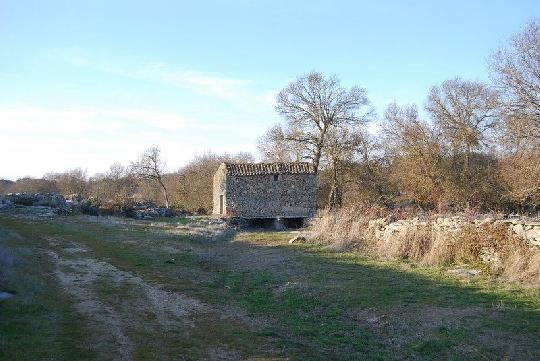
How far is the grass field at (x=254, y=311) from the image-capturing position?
7242mm

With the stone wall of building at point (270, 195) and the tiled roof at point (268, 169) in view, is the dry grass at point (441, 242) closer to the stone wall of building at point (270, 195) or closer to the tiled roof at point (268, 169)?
the stone wall of building at point (270, 195)

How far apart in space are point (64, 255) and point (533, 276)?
48.2 ft

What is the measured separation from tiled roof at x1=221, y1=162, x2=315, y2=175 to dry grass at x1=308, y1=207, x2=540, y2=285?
14362mm

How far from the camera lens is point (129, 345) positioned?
7238 millimetres

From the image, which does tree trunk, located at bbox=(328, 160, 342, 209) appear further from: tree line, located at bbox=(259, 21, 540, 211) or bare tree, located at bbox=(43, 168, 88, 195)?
bare tree, located at bbox=(43, 168, 88, 195)

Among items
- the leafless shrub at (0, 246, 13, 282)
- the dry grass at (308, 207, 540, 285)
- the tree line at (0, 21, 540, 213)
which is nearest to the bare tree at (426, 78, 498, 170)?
the tree line at (0, 21, 540, 213)

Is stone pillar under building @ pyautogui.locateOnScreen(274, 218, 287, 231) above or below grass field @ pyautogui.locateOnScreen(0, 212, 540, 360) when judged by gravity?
above

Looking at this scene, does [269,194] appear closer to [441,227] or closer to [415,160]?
[415,160]

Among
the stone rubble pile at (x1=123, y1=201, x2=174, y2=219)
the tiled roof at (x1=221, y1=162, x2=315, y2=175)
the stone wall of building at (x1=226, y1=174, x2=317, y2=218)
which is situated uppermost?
the tiled roof at (x1=221, y1=162, x2=315, y2=175)

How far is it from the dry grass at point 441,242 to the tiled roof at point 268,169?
47.1ft

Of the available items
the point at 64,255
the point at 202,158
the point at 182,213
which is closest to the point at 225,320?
the point at 64,255

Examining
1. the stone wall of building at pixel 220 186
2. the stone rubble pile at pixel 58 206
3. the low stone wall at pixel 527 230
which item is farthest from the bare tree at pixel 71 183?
the low stone wall at pixel 527 230

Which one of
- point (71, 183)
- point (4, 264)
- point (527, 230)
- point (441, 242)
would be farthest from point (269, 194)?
point (71, 183)

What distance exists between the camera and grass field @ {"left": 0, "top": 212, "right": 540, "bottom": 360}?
285 inches
